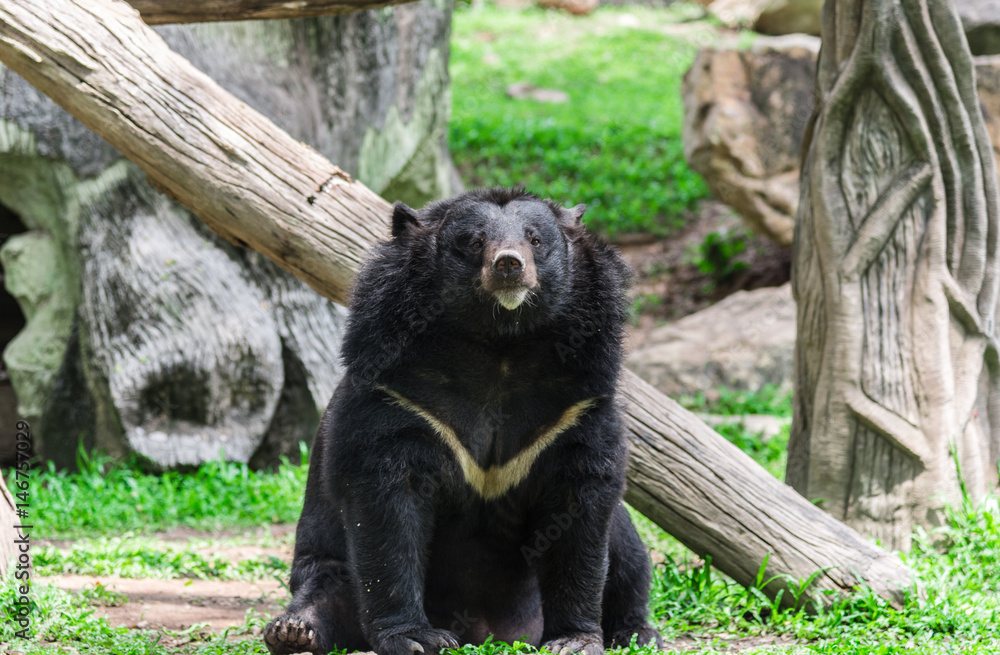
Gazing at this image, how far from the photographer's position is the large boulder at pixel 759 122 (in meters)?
8.80

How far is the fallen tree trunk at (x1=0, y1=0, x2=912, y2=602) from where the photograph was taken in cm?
368

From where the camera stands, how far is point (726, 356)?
7887mm

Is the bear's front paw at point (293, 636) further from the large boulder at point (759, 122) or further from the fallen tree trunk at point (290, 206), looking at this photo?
the large boulder at point (759, 122)

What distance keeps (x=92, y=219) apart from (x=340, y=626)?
13.5ft

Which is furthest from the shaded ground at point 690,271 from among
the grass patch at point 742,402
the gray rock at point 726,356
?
the grass patch at point 742,402

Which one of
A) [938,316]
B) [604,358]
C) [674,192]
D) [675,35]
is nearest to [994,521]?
[938,316]

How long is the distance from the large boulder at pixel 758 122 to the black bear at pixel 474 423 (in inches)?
234

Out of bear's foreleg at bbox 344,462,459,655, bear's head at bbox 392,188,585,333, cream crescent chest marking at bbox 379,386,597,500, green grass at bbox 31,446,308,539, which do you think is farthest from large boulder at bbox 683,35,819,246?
bear's foreleg at bbox 344,462,459,655

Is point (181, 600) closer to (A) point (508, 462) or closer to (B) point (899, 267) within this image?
→ (A) point (508, 462)

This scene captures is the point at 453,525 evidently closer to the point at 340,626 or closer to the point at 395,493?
the point at 395,493

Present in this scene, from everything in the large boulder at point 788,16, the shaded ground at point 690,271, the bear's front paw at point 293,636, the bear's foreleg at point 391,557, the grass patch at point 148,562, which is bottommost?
the shaded ground at point 690,271

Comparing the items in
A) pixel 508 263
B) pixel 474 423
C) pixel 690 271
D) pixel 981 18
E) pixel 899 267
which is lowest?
pixel 690 271

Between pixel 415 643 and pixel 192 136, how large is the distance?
2.05m

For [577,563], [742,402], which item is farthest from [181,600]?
[742,402]
